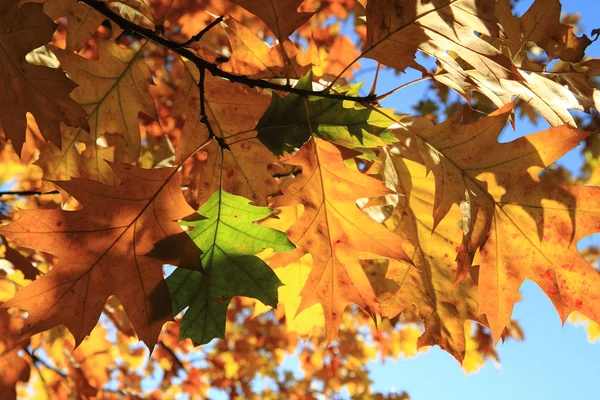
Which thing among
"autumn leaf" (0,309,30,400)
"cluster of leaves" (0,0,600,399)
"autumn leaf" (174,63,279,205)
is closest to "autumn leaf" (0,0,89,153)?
"cluster of leaves" (0,0,600,399)

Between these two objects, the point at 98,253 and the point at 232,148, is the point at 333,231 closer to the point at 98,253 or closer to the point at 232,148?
the point at 232,148

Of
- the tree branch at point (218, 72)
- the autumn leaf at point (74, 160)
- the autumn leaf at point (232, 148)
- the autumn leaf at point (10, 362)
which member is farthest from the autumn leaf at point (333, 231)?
the autumn leaf at point (10, 362)

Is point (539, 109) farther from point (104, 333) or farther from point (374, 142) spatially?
point (104, 333)

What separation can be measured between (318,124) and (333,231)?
0.30 metres

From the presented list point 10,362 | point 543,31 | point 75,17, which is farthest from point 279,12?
point 10,362

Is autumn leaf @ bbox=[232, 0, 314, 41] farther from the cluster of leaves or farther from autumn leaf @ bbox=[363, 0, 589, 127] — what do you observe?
autumn leaf @ bbox=[363, 0, 589, 127]

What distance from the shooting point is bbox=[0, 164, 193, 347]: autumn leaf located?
1.22m

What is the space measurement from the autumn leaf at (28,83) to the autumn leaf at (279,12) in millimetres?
502

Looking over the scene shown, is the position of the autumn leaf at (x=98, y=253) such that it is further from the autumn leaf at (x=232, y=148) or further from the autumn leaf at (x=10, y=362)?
the autumn leaf at (x=10, y=362)

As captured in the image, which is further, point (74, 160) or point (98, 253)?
point (74, 160)

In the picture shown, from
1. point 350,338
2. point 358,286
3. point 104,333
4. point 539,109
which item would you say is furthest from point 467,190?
point 350,338

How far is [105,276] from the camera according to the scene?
4.17 ft

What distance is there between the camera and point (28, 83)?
1.31 meters

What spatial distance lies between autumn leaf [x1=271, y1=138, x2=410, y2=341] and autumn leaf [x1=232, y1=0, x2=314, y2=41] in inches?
12.7
